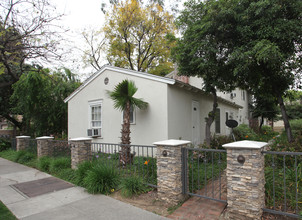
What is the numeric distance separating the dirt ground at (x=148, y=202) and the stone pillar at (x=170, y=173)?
0.14 meters

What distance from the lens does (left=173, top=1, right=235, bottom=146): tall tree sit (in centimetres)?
665

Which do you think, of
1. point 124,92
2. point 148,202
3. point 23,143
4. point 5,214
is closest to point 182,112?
point 124,92

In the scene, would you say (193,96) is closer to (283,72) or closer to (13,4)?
(283,72)

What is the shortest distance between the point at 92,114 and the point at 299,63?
8470mm

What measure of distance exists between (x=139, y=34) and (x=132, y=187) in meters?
16.9

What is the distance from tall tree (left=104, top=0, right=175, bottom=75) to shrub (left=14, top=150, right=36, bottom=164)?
13.0 meters

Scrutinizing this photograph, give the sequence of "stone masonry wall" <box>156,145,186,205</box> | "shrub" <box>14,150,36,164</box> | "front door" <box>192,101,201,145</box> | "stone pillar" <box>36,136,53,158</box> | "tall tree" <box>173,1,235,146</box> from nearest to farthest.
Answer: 1. "stone masonry wall" <box>156,145,186,205</box>
2. "tall tree" <box>173,1,235,146</box>
3. "stone pillar" <box>36,136,53,158</box>
4. "shrub" <box>14,150,36,164</box>
5. "front door" <box>192,101,201,145</box>

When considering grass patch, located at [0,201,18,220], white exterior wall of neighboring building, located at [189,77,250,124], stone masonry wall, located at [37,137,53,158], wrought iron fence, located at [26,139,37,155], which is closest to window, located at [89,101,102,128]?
stone masonry wall, located at [37,137,53,158]

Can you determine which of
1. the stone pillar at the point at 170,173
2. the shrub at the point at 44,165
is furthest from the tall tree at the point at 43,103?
the stone pillar at the point at 170,173

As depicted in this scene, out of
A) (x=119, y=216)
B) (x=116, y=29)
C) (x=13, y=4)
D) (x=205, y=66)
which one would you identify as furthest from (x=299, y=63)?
(x=116, y=29)

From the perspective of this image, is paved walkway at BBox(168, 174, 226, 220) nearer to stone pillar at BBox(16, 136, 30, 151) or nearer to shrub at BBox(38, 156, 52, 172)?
shrub at BBox(38, 156, 52, 172)

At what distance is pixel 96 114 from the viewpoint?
9547mm

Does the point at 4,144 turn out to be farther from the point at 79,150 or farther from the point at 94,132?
the point at 79,150

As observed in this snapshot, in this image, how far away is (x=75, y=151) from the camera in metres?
5.97
